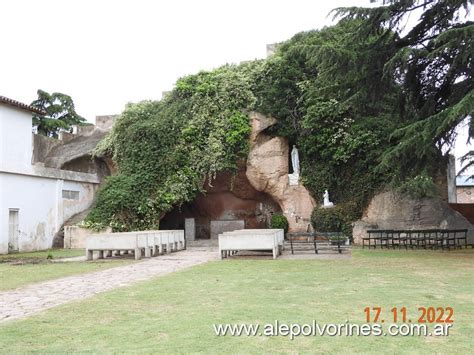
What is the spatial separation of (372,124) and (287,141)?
4744 mm

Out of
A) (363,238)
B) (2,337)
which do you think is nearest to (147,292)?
(2,337)

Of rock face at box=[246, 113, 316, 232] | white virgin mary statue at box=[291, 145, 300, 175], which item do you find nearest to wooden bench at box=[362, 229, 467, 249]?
rock face at box=[246, 113, 316, 232]

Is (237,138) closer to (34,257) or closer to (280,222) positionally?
(280,222)

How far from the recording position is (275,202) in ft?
89.0

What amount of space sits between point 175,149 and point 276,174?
552 centimetres

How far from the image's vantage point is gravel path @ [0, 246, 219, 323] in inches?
298

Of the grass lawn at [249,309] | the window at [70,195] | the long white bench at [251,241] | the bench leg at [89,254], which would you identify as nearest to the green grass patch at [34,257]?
the bench leg at [89,254]

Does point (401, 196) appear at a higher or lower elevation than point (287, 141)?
lower

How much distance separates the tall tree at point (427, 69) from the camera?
1260cm

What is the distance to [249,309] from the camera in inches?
269

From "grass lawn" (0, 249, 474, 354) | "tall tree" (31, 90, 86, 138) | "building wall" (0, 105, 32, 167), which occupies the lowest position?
"grass lawn" (0, 249, 474, 354)

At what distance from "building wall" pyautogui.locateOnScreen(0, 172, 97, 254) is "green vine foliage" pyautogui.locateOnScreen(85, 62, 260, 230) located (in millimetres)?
2032

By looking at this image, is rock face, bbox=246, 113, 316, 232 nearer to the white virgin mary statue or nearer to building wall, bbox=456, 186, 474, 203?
the white virgin mary statue

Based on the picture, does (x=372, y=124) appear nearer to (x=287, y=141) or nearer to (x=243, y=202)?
(x=287, y=141)
